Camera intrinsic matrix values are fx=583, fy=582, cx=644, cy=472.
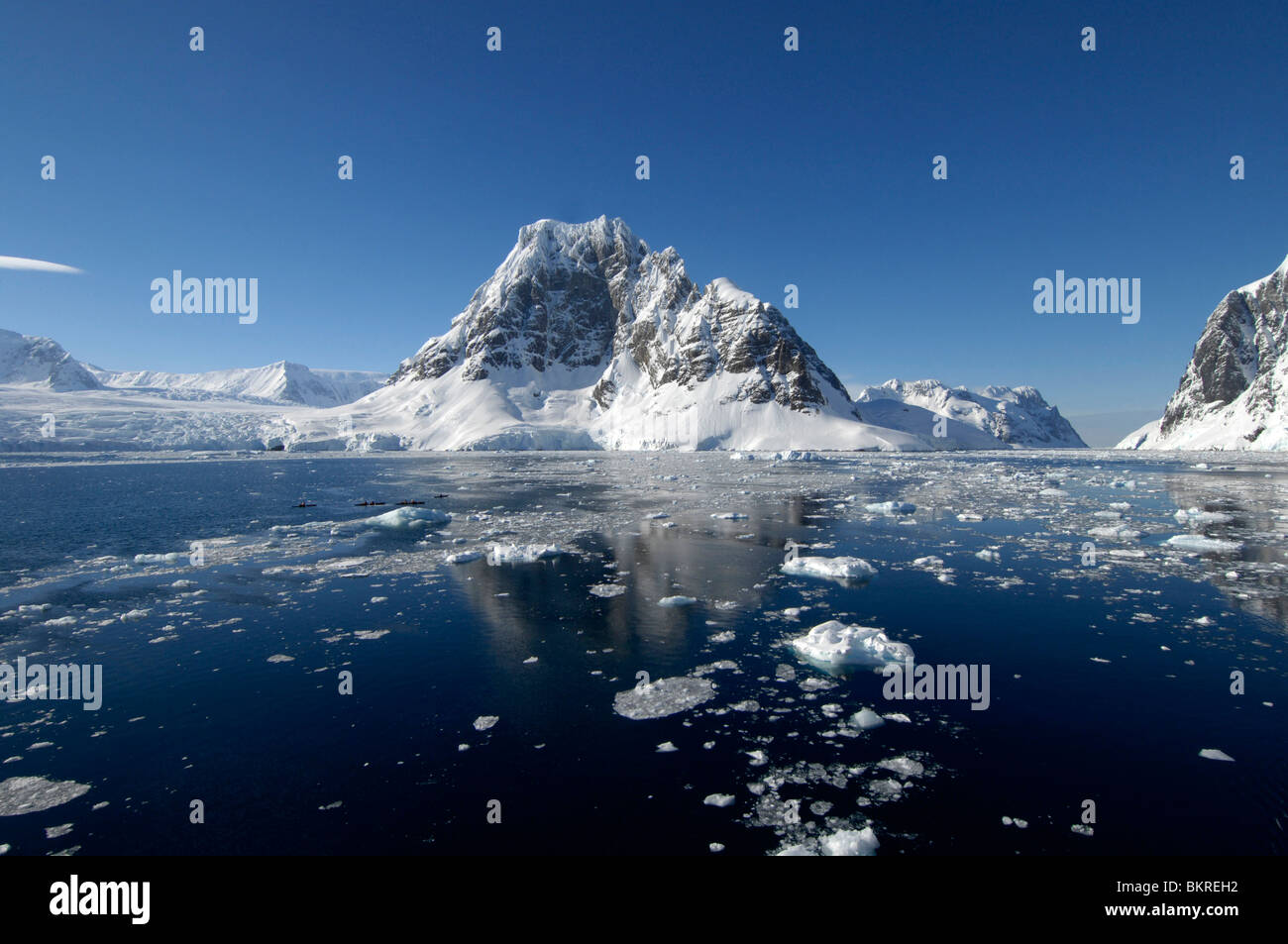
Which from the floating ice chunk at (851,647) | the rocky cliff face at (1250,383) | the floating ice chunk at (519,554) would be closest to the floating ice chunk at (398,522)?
the floating ice chunk at (519,554)

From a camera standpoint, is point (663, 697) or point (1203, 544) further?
point (1203, 544)

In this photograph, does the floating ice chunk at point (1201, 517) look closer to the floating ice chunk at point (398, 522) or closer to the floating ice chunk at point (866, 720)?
the floating ice chunk at point (866, 720)

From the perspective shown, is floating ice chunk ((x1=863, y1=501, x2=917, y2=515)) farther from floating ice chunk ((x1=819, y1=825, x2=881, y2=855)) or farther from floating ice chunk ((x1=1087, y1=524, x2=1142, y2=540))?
floating ice chunk ((x1=819, y1=825, x2=881, y2=855))

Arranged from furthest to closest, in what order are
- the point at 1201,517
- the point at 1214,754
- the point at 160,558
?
the point at 1201,517 → the point at 160,558 → the point at 1214,754

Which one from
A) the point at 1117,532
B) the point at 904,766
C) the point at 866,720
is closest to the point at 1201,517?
Result: the point at 1117,532

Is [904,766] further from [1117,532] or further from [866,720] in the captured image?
[1117,532]

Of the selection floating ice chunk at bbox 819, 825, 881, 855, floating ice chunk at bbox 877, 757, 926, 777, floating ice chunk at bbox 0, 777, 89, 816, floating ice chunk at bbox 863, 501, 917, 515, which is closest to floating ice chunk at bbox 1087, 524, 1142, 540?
floating ice chunk at bbox 863, 501, 917, 515

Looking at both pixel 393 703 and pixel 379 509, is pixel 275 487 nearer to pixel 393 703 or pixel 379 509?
pixel 379 509
